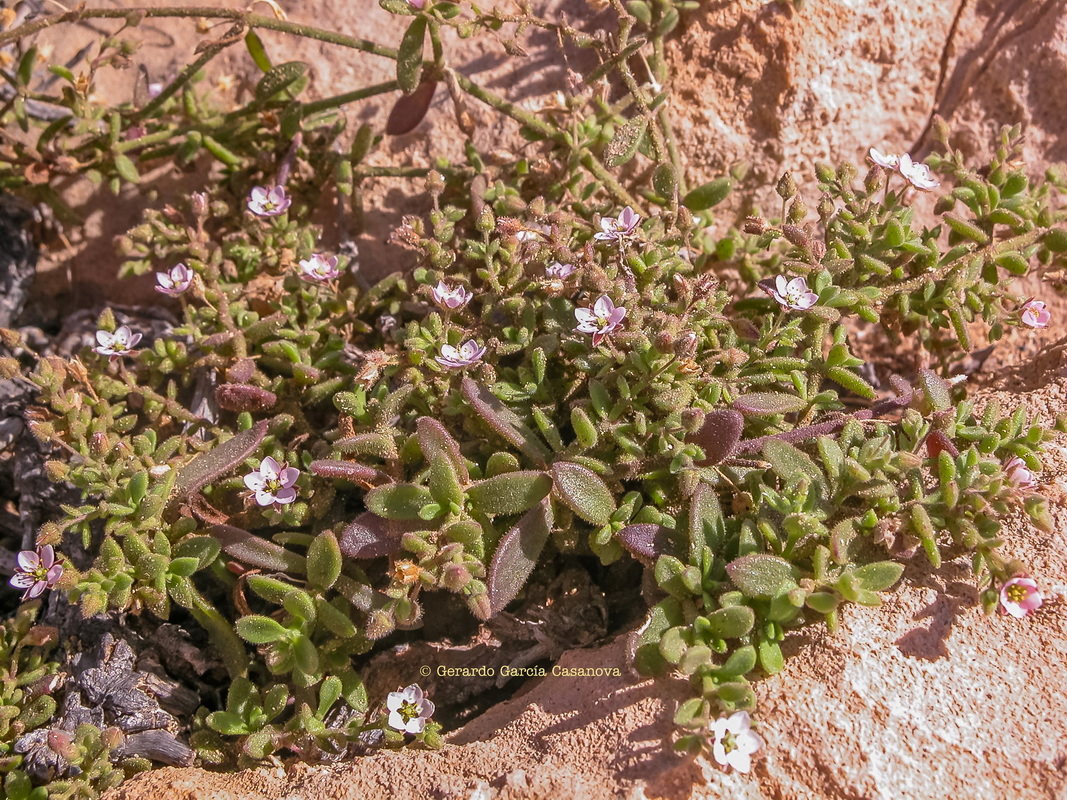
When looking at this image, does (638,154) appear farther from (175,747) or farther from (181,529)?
(175,747)

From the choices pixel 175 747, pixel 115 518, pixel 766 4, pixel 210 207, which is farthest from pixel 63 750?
pixel 766 4

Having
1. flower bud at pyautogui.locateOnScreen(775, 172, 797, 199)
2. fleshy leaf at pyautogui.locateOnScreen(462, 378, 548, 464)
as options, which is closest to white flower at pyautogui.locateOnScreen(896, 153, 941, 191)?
flower bud at pyautogui.locateOnScreen(775, 172, 797, 199)

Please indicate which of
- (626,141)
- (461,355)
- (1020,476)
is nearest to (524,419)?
(461,355)

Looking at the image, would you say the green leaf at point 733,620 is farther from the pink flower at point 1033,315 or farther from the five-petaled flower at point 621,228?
the pink flower at point 1033,315

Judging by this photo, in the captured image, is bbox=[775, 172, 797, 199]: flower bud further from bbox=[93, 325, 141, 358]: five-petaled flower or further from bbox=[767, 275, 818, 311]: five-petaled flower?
bbox=[93, 325, 141, 358]: five-petaled flower

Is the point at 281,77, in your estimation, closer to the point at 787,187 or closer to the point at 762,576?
the point at 787,187

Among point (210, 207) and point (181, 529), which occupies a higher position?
point (210, 207)

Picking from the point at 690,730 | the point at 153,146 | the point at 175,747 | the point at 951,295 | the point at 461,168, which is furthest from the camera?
the point at 153,146
